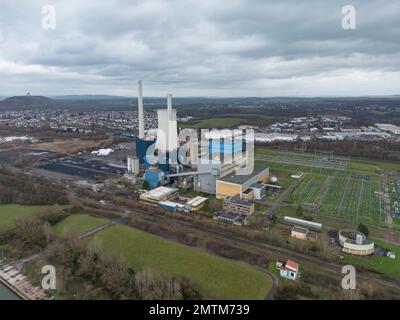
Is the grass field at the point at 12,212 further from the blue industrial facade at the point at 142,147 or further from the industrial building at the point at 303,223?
the industrial building at the point at 303,223

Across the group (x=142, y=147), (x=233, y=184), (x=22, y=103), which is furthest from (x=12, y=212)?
(x=22, y=103)

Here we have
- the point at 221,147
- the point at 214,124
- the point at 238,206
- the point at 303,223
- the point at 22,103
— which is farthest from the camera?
the point at 22,103

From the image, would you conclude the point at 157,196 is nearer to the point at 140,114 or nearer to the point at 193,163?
the point at 193,163

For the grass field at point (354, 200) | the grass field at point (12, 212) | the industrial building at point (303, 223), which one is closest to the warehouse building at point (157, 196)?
the grass field at point (12, 212)

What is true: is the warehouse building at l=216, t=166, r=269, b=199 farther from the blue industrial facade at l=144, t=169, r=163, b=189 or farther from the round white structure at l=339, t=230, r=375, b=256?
the round white structure at l=339, t=230, r=375, b=256

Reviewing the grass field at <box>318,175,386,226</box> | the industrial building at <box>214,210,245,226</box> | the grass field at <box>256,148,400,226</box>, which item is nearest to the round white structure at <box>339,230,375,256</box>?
the grass field at <box>256,148,400,226</box>
